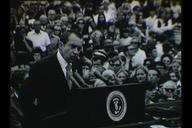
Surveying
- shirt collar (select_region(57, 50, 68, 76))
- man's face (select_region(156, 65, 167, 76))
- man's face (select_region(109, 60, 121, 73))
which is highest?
shirt collar (select_region(57, 50, 68, 76))

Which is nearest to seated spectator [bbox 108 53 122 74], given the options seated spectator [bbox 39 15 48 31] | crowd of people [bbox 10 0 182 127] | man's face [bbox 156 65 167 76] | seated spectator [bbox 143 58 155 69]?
crowd of people [bbox 10 0 182 127]

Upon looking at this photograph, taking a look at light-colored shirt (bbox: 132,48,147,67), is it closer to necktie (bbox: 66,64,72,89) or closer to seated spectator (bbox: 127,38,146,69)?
seated spectator (bbox: 127,38,146,69)

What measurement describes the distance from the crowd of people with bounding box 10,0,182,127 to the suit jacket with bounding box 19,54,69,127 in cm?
5

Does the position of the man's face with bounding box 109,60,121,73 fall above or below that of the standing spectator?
below

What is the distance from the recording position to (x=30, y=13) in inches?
145

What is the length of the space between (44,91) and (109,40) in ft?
2.01

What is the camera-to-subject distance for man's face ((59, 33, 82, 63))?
12.2ft

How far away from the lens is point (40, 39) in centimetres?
369

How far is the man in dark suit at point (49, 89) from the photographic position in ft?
12.1

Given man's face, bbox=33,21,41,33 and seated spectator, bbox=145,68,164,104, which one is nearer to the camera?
man's face, bbox=33,21,41,33

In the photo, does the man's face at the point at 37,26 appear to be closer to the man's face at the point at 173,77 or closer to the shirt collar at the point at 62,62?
the shirt collar at the point at 62,62

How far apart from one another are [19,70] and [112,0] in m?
0.86

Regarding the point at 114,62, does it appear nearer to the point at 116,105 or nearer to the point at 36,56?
the point at 116,105
